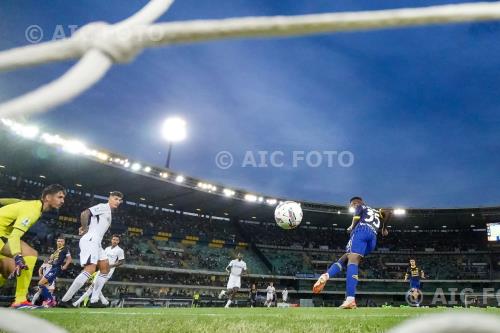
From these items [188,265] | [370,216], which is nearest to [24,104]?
[370,216]

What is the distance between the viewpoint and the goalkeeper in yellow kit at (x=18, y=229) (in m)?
5.54

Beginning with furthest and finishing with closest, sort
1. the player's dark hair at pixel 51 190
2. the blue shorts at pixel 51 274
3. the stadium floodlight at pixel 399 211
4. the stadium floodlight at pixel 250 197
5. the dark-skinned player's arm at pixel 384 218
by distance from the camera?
the stadium floodlight at pixel 399 211 < the stadium floodlight at pixel 250 197 < the blue shorts at pixel 51 274 < the dark-skinned player's arm at pixel 384 218 < the player's dark hair at pixel 51 190

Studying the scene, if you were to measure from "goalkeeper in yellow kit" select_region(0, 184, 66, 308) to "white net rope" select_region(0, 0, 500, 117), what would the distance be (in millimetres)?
5107

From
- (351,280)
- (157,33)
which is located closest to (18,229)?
(157,33)

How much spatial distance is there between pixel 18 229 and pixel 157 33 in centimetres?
545

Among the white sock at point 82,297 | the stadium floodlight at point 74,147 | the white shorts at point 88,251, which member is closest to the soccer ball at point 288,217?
the white shorts at point 88,251

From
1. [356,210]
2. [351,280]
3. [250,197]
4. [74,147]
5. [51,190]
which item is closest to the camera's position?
Answer: [51,190]

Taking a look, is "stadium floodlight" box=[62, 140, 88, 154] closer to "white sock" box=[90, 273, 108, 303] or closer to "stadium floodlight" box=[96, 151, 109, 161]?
"stadium floodlight" box=[96, 151, 109, 161]

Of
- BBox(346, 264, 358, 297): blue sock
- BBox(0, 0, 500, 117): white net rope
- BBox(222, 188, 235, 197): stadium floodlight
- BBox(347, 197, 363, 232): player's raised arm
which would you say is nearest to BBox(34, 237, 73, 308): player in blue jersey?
BBox(346, 264, 358, 297): blue sock

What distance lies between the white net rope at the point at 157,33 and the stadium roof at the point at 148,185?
2185 cm

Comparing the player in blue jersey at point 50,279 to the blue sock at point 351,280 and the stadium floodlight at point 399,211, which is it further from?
the stadium floodlight at point 399,211

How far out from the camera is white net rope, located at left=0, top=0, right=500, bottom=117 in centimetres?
112

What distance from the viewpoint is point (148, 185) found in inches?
1162

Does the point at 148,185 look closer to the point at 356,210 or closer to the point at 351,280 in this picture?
the point at 356,210
